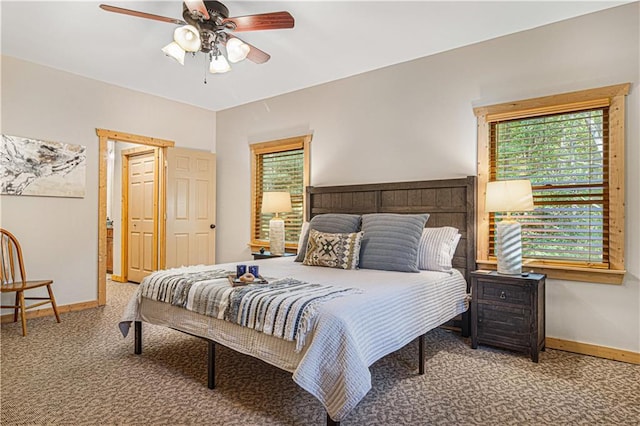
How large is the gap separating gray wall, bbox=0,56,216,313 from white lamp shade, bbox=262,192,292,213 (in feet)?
6.72

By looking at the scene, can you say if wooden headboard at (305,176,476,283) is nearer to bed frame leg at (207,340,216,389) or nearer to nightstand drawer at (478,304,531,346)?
nightstand drawer at (478,304,531,346)

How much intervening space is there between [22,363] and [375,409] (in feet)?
8.49

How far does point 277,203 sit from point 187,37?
230 centimetres

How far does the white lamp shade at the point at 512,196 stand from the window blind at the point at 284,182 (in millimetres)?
2513

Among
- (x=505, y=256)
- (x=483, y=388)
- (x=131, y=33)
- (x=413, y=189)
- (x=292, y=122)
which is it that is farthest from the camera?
(x=292, y=122)

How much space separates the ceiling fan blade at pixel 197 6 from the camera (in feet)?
7.89

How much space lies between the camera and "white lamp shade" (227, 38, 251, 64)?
2900 millimetres

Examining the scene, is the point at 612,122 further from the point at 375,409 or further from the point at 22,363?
the point at 22,363

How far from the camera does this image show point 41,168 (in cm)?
411

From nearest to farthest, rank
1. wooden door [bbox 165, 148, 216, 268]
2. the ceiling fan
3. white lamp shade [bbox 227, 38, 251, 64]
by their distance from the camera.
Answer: the ceiling fan
white lamp shade [bbox 227, 38, 251, 64]
wooden door [bbox 165, 148, 216, 268]

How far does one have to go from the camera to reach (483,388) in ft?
7.94

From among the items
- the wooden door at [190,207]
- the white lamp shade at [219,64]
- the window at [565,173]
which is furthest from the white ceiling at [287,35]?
the wooden door at [190,207]

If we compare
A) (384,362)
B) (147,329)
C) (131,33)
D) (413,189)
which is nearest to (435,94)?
(413,189)

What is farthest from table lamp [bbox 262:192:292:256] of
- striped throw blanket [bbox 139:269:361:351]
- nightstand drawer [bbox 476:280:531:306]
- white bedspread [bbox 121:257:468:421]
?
nightstand drawer [bbox 476:280:531:306]
